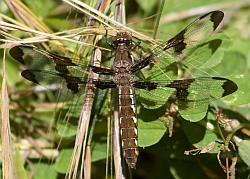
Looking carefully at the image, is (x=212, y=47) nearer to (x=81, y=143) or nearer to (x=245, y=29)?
(x=81, y=143)

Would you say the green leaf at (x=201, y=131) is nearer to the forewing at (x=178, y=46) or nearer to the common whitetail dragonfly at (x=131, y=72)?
the common whitetail dragonfly at (x=131, y=72)

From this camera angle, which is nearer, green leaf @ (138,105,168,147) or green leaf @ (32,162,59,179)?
green leaf @ (138,105,168,147)

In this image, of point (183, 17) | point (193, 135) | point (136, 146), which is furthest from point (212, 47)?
point (183, 17)

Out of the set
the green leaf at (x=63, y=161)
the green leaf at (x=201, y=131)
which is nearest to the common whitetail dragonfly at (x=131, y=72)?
the green leaf at (x=201, y=131)

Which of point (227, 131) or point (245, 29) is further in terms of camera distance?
point (245, 29)

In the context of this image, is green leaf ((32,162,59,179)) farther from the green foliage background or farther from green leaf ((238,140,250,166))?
green leaf ((238,140,250,166))

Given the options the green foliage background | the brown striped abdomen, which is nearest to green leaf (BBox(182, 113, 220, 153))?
the green foliage background

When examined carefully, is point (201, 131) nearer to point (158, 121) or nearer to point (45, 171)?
point (158, 121)
